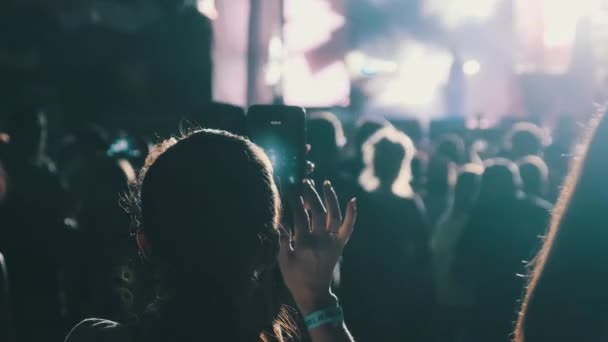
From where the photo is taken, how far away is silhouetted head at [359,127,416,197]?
4.70 m

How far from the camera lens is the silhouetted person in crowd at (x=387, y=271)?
173 inches

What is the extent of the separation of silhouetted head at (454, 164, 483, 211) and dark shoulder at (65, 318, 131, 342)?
411 cm

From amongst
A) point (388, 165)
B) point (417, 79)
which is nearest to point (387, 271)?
point (388, 165)

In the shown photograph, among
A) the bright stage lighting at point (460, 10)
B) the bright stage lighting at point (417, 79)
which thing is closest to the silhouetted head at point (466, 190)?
the bright stage lighting at point (417, 79)

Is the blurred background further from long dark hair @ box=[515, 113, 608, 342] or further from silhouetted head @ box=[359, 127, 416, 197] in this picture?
silhouetted head @ box=[359, 127, 416, 197]

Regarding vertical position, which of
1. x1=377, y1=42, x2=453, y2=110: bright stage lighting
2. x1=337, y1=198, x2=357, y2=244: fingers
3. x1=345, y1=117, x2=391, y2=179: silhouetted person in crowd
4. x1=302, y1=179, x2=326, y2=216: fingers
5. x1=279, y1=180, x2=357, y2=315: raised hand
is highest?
x1=302, y1=179, x2=326, y2=216: fingers

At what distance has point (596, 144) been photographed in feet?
4.15

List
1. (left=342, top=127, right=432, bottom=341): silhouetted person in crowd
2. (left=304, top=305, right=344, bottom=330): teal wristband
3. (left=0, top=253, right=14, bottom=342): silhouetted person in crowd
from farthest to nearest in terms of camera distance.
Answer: (left=342, top=127, right=432, bottom=341): silhouetted person in crowd
(left=0, top=253, right=14, bottom=342): silhouetted person in crowd
(left=304, top=305, right=344, bottom=330): teal wristband

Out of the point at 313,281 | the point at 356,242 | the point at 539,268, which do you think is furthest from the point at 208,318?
the point at 356,242

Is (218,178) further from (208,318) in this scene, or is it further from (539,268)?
(539,268)

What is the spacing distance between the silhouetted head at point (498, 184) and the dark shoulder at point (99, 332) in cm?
367

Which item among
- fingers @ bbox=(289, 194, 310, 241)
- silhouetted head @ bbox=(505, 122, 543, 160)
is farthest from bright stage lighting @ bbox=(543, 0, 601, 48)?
fingers @ bbox=(289, 194, 310, 241)

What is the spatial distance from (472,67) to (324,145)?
3086 cm

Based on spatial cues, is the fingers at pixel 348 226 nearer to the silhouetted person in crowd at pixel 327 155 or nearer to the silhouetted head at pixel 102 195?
the silhouetted person in crowd at pixel 327 155
